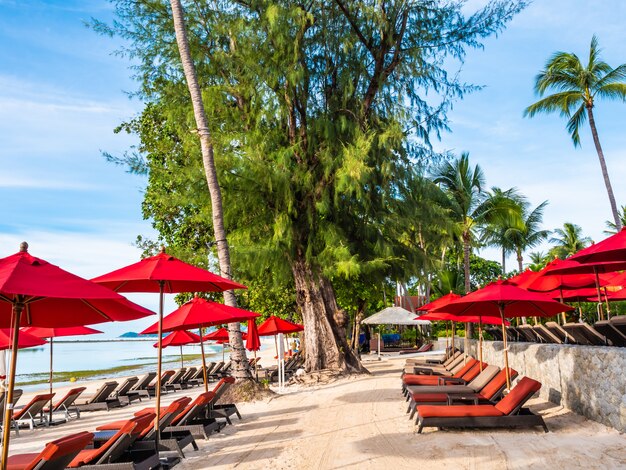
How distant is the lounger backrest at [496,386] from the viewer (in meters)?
9.75

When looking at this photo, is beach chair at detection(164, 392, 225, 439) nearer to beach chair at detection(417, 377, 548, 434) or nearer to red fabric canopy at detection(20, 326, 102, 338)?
beach chair at detection(417, 377, 548, 434)

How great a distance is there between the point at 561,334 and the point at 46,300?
10.5 metres

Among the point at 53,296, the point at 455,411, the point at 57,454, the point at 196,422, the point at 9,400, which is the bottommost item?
the point at 196,422

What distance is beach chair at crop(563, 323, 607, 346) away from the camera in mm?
10259

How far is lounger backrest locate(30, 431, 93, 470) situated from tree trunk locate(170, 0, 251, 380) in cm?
903

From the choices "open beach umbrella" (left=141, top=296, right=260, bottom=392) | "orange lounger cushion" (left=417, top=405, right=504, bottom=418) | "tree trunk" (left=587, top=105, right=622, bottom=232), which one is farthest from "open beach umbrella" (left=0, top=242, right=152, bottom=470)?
"tree trunk" (left=587, top=105, right=622, bottom=232)

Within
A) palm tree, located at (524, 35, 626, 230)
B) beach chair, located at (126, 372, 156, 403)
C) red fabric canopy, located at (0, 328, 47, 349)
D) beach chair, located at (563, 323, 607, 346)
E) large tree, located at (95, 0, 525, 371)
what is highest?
palm tree, located at (524, 35, 626, 230)

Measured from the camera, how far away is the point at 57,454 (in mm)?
5312

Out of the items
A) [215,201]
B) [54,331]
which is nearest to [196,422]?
[54,331]

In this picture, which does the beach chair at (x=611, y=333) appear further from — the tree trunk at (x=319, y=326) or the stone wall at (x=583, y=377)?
the tree trunk at (x=319, y=326)

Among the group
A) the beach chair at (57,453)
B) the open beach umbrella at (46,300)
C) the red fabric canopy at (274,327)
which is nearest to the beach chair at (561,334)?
the red fabric canopy at (274,327)

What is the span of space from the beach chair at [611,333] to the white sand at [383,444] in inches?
58.3

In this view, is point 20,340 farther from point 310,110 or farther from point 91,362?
point 91,362

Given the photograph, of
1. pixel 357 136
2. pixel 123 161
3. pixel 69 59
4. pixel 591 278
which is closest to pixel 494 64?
pixel 357 136
